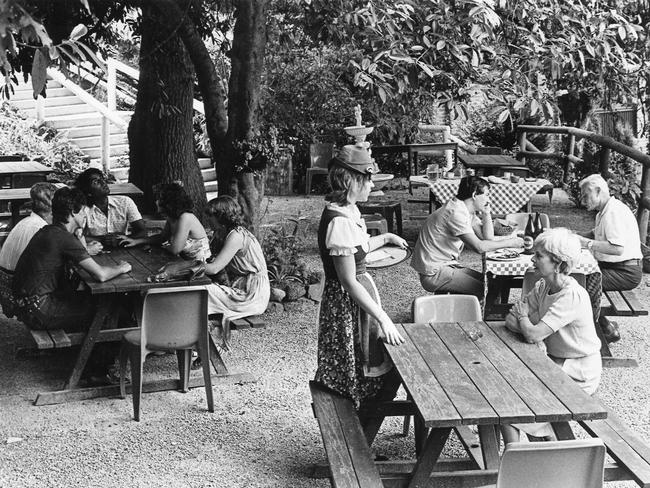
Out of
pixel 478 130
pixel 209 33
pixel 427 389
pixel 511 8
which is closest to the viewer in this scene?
pixel 427 389

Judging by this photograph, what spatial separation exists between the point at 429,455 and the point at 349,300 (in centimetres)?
93

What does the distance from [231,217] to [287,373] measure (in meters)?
1.16

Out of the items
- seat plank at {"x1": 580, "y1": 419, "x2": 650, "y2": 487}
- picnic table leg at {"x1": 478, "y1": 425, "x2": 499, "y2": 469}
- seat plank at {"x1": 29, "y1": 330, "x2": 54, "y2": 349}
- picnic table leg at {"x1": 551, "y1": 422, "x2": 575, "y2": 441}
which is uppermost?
picnic table leg at {"x1": 551, "y1": 422, "x2": 575, "y2": 441}

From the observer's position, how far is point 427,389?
161 inches

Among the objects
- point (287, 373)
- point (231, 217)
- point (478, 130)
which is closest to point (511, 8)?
point (231, 217)

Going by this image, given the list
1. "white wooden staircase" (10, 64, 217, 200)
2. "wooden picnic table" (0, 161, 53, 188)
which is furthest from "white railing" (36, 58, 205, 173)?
"wooden picnic table" (0, 161, 53, 188)

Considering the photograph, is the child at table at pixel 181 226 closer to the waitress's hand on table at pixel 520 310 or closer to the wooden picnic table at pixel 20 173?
the waitress's hand on table at pixel 520 310

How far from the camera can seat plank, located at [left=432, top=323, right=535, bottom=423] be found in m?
3.85

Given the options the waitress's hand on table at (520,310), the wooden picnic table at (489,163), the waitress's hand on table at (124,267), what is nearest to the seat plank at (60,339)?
the waitress's hand on table at (124,267)

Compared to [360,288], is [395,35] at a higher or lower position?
higher

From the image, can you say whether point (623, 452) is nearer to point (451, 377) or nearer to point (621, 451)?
point (621, 451)

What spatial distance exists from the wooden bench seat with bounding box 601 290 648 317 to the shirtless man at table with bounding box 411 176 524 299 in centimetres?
94

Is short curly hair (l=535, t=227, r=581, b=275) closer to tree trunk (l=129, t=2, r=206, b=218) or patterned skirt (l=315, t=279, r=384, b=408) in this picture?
patterned skirt (l=315, t=279, r=384, b=408)

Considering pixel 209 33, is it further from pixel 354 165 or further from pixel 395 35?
pixel 354 165
